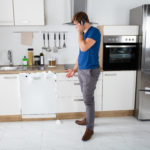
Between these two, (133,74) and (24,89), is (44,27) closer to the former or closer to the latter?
(24,89)

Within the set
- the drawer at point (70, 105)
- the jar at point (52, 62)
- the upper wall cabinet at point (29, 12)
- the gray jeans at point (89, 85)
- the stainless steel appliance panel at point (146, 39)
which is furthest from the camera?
the jar at point (52, 62)

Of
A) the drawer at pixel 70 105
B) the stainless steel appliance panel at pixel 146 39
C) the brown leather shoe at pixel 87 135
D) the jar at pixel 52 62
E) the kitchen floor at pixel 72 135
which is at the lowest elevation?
the kitchen floor at pixel 72 135

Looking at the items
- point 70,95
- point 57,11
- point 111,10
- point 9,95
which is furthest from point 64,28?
point 9,95

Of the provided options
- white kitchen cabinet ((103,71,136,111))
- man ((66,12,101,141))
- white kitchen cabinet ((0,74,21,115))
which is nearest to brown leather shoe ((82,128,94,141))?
man ((66,12,101,141))

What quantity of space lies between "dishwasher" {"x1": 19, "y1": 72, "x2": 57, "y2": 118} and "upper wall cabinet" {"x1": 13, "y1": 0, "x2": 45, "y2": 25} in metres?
0.78

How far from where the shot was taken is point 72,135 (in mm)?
2510

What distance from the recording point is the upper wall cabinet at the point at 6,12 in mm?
2754

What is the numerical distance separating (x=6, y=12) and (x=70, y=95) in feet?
4.95

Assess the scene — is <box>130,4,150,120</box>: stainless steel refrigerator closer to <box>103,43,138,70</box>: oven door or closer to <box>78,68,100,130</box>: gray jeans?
<box>103,43,138,70</box>: oven door

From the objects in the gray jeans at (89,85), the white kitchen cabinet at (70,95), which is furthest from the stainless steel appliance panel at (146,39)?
the gray jeans at (89,85)

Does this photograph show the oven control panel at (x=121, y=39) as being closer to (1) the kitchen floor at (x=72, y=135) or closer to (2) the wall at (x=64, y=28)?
(2) the wall at (x=64, y=28)

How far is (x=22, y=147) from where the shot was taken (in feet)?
7.32

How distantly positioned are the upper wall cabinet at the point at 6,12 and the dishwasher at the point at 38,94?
801 millimetres

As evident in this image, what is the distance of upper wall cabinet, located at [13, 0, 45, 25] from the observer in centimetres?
279
